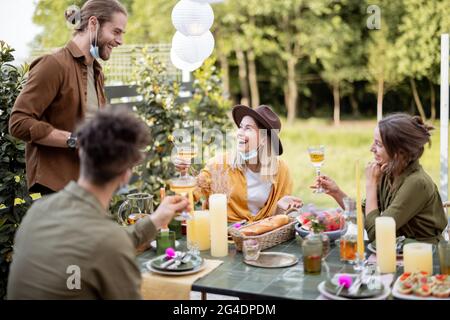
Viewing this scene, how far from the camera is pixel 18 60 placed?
240 inches

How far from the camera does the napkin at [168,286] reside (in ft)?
7.13

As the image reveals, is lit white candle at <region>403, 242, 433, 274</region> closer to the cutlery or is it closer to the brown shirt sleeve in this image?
the cutlery

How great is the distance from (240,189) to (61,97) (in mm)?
985

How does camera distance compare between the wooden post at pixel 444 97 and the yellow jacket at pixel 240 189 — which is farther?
the wooden post at pixel 444 97

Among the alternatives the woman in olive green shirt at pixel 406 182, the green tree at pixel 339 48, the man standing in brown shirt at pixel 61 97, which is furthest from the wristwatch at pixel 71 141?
the green tree at pixel 339 48

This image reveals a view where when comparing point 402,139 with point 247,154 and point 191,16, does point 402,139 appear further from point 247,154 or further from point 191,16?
point 191,16

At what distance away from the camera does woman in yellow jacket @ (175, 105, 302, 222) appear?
10.4ft

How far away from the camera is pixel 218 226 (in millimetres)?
2531

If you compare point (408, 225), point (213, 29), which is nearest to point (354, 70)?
point (213, 29)

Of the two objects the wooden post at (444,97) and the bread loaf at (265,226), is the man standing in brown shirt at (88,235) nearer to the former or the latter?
the bread loaf at (265,226)

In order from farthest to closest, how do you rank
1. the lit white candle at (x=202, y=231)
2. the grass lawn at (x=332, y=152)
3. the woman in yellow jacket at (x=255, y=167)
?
the grass lawn at (x=332, y=152) < the woman in yellow jacket at (x=255, y=167) < the lit white candle at (x=202, y=231)

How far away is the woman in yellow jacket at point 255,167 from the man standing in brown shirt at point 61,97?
69 cm

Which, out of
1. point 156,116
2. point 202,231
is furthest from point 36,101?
point 156,116

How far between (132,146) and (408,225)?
4.65 feet
